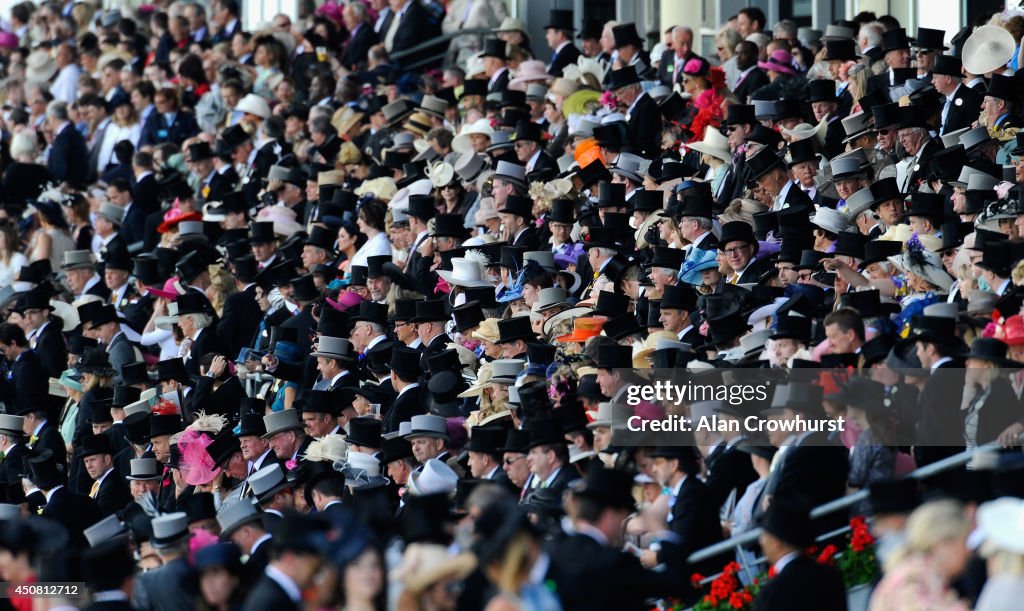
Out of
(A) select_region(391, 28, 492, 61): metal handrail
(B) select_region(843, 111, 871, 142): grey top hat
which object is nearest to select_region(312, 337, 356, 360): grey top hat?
(B) select_region(843, 111, 871, 142): grey top hat

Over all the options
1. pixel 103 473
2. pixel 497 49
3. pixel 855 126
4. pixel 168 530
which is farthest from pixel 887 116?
pixel 497 49

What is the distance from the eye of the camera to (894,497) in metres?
8.34

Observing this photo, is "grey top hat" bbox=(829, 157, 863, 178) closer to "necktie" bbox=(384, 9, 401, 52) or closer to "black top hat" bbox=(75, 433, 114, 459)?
"black top hat" bbox=(75, 433, 114, 459)

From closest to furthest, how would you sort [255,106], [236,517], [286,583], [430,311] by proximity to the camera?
[286,583] → [236,517] → [430,311] → [255,106]

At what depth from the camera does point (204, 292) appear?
16.8 m

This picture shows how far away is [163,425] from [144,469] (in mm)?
482

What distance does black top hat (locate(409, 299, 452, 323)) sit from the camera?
45.7 ft

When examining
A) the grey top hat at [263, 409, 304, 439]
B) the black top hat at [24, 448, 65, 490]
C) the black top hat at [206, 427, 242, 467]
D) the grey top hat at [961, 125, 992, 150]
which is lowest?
the black top hat at [24, 448, 65, 490]

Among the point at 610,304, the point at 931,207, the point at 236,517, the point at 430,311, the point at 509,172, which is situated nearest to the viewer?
the point at 236,517

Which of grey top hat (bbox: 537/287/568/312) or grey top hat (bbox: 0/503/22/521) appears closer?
grey top hat (bbox: 0/503/22/521)

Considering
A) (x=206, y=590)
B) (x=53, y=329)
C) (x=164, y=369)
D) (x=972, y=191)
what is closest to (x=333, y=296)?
(x=164, y=369)

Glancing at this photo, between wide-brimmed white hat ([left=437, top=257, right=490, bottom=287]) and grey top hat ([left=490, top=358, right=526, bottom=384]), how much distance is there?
1.87m

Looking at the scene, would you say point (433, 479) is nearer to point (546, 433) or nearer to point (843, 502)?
point (546, 433)

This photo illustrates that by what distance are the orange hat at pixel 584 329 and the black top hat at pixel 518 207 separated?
2.32m
